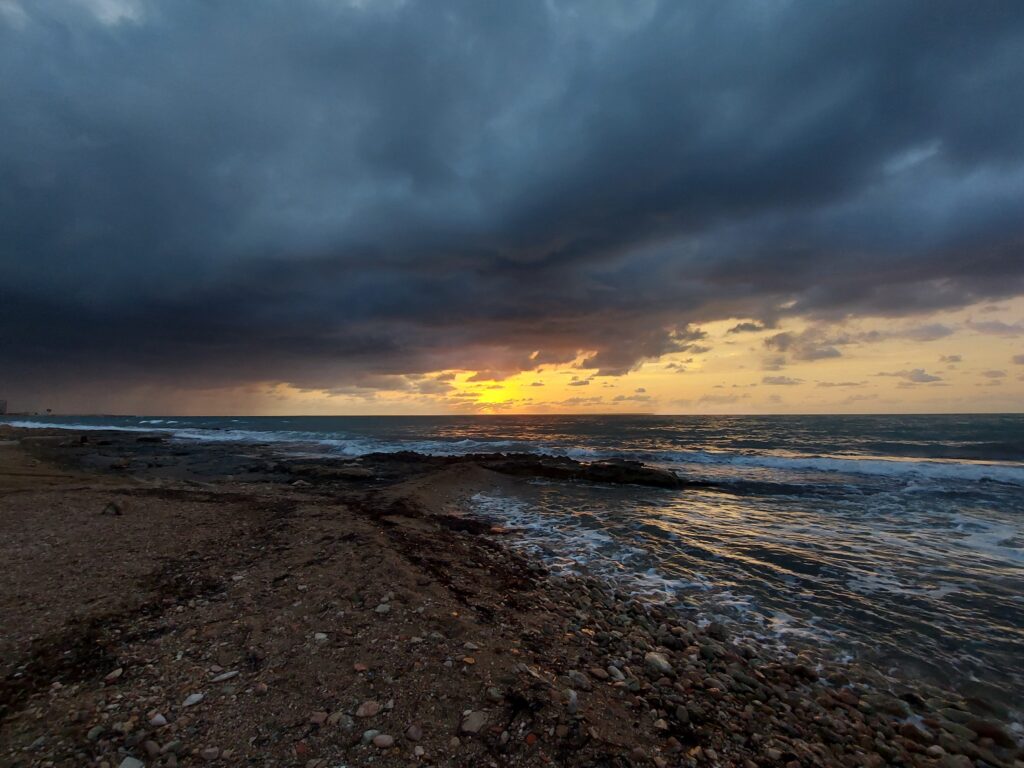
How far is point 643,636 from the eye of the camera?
21.0ft

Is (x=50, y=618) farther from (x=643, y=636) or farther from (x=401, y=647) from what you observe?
(x=643, y=636)

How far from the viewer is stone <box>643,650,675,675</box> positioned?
17.7 ft

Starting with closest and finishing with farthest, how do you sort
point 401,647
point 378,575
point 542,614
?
point 401,647
point 542,614
point 378,575

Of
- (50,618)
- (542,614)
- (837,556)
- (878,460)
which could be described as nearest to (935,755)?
(542,614)

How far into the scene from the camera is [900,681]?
18.9 feet

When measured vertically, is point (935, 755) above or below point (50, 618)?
below

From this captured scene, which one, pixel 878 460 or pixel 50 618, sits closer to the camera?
pixel 50 618

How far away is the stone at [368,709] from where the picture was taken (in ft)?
13.1

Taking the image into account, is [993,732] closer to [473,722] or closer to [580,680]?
[580,680]

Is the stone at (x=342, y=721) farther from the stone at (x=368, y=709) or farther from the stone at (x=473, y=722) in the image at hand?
the stone at (x=473, y=722)

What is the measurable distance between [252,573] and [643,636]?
21.2 ft

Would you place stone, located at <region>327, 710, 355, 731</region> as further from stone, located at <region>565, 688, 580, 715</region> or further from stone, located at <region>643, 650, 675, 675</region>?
stone, located at <region>643, 650, 675, 675</region>

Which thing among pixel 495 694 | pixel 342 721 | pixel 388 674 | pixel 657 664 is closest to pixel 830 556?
pixel 657 664

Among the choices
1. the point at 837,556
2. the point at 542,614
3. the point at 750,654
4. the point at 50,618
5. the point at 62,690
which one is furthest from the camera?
the point at 837,556
